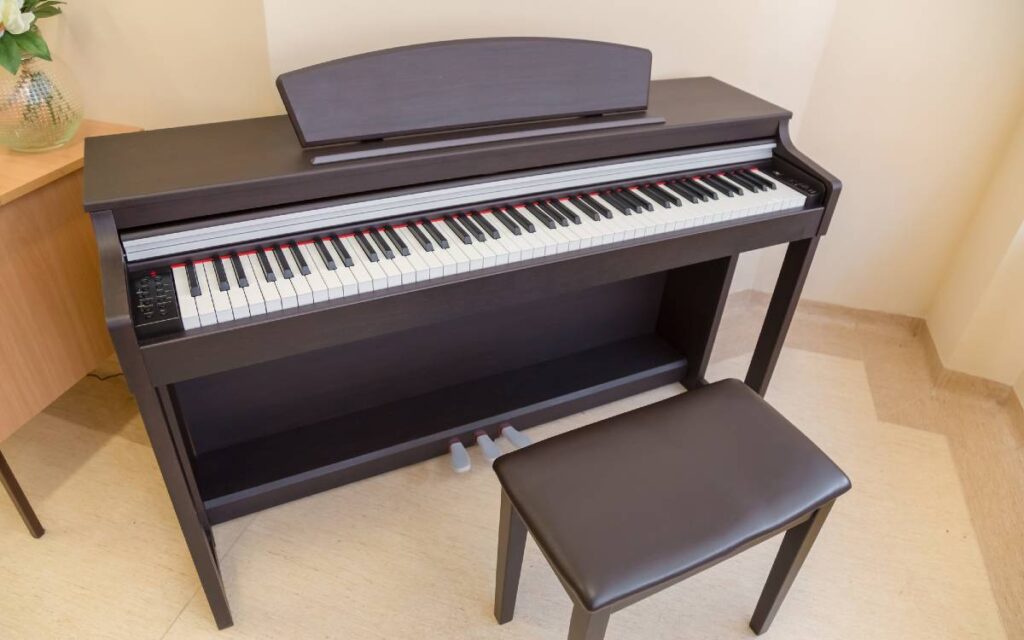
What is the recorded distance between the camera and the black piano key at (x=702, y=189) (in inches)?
60.6

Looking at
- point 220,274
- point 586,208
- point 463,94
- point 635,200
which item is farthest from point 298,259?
point 635,200

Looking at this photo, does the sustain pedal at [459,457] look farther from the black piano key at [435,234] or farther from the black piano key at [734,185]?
the black piano key at [734,185]

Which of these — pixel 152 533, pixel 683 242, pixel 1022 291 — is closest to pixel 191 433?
pixel 152 533

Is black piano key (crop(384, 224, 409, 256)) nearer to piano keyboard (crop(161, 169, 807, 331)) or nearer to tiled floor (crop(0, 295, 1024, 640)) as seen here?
piano keyboard (crop(161, 169, 807, 331))

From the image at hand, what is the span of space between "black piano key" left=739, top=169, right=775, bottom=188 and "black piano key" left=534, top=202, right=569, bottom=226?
1.75ft

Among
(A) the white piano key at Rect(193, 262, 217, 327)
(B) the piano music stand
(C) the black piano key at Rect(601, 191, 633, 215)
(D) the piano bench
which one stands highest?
(B) the piano music stand

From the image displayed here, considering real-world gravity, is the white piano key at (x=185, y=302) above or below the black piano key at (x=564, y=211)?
below

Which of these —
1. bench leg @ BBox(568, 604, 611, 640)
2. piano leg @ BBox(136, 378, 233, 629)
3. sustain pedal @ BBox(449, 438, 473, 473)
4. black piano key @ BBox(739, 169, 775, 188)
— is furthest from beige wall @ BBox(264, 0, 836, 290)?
bench leg @ BBox(568, 604, 611, 640)

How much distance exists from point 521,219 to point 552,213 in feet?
0.24

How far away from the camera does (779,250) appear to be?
7.92 ft

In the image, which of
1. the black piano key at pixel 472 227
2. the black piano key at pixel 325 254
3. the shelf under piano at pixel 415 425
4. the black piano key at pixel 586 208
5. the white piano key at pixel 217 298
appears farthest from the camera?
the shelf under piano at pixel 415 425

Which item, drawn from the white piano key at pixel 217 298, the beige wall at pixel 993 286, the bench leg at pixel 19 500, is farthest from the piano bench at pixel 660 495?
the beige wall at pixel 993 286

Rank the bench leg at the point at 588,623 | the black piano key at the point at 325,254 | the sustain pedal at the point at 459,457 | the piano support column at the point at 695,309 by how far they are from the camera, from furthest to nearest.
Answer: the piano support column at the point at 695,309, the sustain pedal at the point at 459,457, the black piano key at the point at 325,254, the bench leg at the point at 588,623

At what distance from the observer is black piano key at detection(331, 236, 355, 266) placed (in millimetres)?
1220
